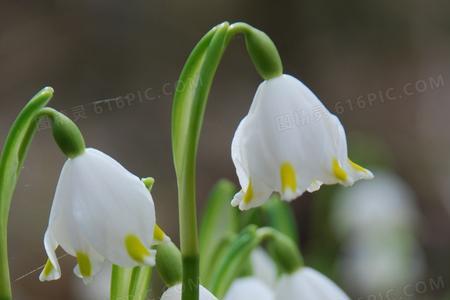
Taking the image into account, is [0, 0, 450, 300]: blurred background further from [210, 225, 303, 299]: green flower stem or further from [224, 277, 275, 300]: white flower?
[210, 225, 303, 299]: green flower stem

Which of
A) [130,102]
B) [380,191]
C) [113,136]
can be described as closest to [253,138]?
[380,191]

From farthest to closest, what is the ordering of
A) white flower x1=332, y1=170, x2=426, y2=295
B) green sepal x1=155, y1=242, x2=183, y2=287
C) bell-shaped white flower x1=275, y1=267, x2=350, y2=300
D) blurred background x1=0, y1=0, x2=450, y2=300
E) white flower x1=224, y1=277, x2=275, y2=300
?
blurred background x1=0, y1=0, x2=450, y2=300 < white flower x1=332, y1=170, x2=426, y2=295 < white flower x1=224, y1=277, x2=275, y2=300 < bell-shaped white flower x1=275, y1=267, x2=350, y2=300 < green sepal x1=155, y1=242, x2=183, y2=287

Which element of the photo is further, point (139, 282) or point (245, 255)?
point (245, 255)

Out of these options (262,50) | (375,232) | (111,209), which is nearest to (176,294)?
(111,209)

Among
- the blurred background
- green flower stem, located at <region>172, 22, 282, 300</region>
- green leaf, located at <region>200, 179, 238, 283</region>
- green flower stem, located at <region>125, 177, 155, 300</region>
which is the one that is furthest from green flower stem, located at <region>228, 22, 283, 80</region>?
the blurred background

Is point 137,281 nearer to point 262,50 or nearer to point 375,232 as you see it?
point 262,50
